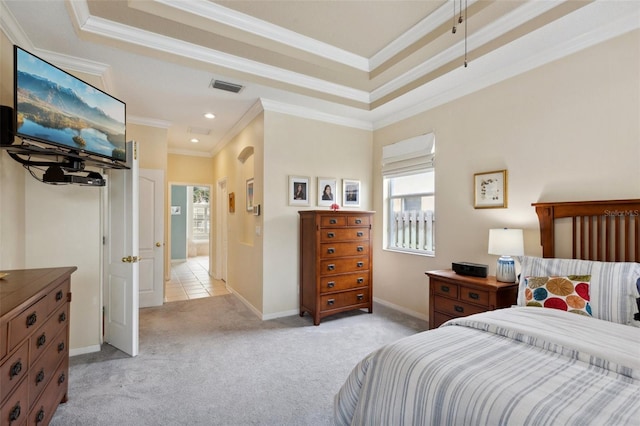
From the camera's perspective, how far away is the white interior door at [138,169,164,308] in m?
4.46

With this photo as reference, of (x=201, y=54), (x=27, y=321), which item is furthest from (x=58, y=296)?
(x=201, y=54)

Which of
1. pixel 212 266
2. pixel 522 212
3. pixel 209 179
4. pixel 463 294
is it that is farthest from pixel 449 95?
pixel 212 266

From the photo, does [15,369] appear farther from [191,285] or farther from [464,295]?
[191,285]

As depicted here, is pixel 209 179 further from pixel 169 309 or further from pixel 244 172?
pixel 169 309

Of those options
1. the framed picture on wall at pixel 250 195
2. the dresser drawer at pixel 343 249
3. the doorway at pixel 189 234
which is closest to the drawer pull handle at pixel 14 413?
the dresser drawer at pixel 343 249

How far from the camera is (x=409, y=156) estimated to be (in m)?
4.04

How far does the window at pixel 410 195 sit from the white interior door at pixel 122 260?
3.26m

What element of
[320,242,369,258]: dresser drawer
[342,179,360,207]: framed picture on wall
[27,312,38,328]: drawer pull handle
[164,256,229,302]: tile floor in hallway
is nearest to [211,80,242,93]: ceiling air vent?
[342,179,360,207]: framed picture on wall

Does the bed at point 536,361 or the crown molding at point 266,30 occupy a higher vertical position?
the crown molding at point 266,30

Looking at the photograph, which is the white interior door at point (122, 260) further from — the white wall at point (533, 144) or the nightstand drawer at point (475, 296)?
the white wall at point (533, 144)

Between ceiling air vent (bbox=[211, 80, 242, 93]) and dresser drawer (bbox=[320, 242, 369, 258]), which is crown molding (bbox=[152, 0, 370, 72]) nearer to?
ceiling air vent (bbox=[211, 80, 242, 93])

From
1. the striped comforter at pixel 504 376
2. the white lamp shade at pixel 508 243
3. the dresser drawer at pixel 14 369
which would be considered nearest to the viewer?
the striped comforter at pixel 504 376

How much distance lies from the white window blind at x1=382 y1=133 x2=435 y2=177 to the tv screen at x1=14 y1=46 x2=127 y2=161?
3313 millimetres

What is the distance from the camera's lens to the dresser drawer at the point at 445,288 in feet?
9.45
